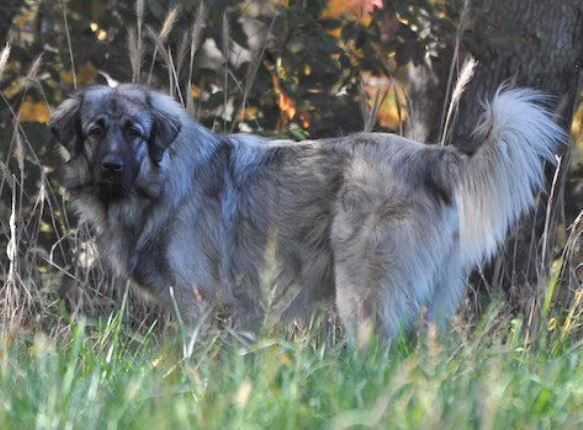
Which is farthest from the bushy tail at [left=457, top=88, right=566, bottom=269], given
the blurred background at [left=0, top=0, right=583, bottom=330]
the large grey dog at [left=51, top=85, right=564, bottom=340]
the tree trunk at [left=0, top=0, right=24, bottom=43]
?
the tree trunk at [left=0, top=0, right=24, bottom=43]

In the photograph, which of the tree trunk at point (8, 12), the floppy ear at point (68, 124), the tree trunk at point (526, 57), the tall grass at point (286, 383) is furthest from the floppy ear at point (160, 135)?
the tree trunk at point (526, 57)

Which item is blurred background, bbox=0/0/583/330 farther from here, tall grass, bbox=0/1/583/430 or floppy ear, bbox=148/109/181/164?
tall grass, bbox=0/1/583/430

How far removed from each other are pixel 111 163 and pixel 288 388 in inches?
87.3

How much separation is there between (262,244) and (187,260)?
0.40 meters

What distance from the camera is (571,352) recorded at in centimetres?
483

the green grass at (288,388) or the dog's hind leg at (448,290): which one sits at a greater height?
the green grass at (288,388)

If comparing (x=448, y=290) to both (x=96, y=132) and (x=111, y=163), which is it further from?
(x=96, y=132)

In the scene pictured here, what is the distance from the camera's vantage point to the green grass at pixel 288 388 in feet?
12.2

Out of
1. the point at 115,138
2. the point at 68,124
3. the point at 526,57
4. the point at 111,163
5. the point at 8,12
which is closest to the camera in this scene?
the point at 111,163

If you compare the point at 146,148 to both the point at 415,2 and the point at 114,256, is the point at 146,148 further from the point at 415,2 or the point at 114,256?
the point at 415,2

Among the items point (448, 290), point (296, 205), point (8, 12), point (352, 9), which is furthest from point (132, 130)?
point (352, 9)

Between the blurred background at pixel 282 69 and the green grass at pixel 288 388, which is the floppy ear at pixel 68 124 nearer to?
the blurred background at pixel 282 69

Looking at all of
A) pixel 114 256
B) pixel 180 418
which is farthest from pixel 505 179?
pixel 180 418

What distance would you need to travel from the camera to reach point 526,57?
747 centimetres
